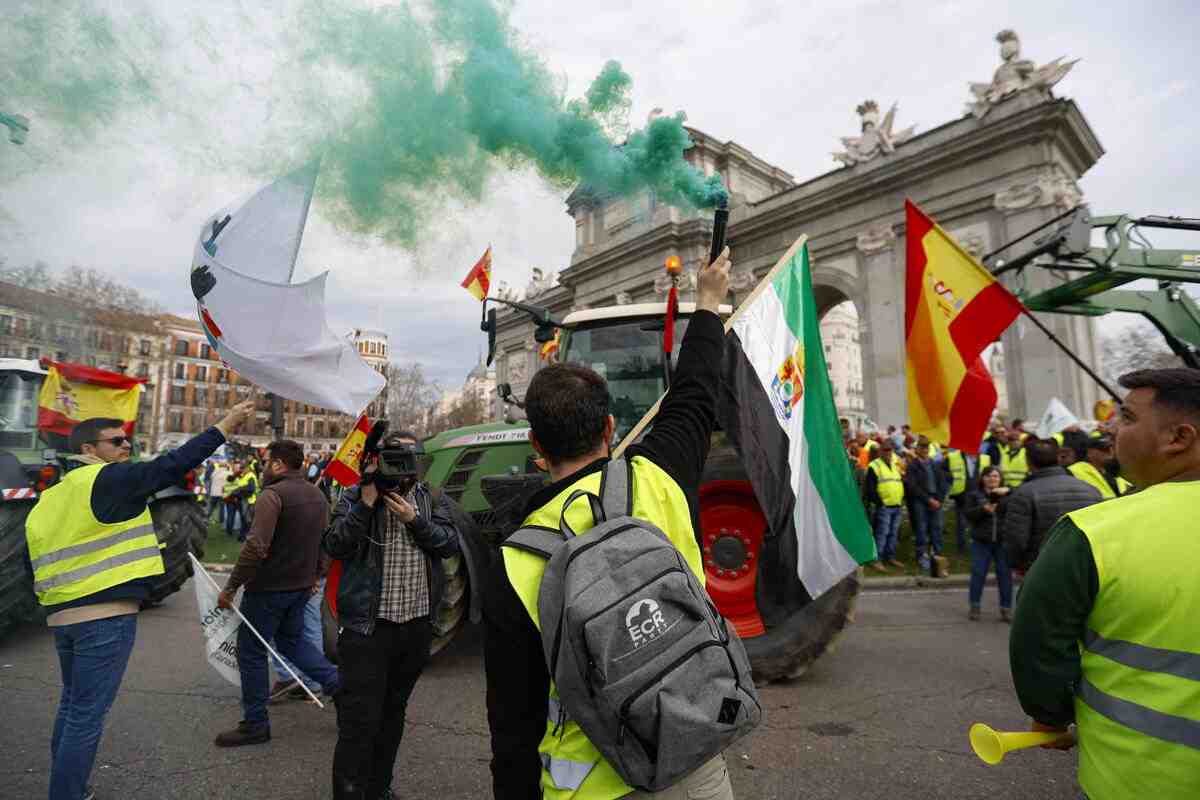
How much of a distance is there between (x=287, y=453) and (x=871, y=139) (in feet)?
73.1

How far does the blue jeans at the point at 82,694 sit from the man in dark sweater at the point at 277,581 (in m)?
0.90

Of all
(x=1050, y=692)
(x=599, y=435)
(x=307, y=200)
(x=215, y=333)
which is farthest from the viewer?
(x=307, y=200)

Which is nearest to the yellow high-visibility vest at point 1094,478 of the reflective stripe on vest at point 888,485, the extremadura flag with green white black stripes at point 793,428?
the extremadura flag with green white black stripes at point 793,428

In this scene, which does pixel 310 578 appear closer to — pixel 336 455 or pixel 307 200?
pixel 336 455

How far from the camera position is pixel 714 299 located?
2092 mm

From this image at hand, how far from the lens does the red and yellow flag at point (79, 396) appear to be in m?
7.68

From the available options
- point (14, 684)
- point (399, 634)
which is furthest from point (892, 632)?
point (14, 684)

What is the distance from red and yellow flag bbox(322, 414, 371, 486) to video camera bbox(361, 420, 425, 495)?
26.8 inches

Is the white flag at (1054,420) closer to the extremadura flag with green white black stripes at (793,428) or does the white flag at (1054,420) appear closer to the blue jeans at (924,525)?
the blue jeans at (924,525)

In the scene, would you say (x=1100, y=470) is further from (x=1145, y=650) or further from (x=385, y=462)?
(x=385, y=462)

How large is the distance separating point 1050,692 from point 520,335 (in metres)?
34.9

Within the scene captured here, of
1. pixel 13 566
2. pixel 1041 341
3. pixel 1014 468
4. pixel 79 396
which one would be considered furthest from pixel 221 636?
pixel 1041 341

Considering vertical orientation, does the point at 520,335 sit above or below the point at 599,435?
above

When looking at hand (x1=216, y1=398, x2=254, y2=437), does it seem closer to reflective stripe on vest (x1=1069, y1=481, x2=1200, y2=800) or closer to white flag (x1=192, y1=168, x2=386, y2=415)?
white flag (x1=192, y1=168, x2=386, y2=415)
